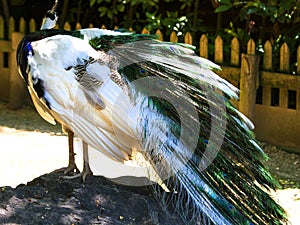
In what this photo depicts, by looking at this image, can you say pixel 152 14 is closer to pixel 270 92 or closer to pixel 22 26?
pixel 22 26

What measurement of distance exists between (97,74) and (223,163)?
3.14ft

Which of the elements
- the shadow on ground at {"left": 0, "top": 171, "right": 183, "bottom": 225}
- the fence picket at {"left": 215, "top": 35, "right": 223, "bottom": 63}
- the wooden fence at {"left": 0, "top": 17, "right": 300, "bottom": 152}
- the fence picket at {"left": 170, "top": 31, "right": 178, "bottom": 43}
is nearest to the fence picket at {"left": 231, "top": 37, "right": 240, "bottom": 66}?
the wooden fence at {"left": 0, "top": 17, "right": 300, "bottom": 152}

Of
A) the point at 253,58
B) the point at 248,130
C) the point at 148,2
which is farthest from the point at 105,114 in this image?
the point at 148,2

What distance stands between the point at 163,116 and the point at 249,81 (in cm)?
343

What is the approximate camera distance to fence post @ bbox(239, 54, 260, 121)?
25.2 ft

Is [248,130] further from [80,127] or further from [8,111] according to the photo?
[8,111]

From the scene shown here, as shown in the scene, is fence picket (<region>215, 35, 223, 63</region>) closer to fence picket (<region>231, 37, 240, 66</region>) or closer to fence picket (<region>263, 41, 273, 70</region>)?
fence picket (<region>231, 37, 240, 66</region>)

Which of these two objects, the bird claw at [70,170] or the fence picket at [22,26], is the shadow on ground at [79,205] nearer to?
the bird claw at [70,170]

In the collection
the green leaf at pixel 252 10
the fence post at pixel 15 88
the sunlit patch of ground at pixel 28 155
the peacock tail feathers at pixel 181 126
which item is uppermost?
the green leaf at pixel 252 10

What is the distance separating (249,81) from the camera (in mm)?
7707

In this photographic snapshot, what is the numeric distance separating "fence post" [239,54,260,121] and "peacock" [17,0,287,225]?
2.91 meters

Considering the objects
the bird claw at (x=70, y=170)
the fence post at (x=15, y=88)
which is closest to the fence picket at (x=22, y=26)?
the fence post at (x=15, y=88)

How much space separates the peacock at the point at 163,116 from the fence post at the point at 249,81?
9.56 feet

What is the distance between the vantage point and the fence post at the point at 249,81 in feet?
25.2
